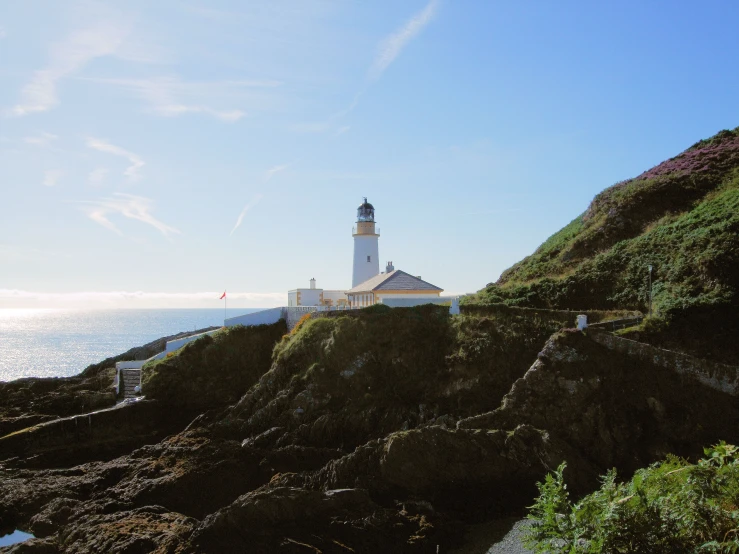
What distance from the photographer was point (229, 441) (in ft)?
73.3

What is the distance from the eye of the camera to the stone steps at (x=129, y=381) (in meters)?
29.9

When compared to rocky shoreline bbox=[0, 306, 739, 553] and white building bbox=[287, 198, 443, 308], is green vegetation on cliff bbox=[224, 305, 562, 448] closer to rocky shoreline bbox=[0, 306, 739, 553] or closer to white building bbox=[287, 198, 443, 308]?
rocky shoreline bbox=[0, 306, 739, 553]

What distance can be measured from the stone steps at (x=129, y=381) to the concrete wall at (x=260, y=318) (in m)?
5.05

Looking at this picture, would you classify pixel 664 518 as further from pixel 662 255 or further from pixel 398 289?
pixel 398 289

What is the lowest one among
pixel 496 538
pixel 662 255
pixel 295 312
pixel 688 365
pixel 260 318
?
pixel 496 538

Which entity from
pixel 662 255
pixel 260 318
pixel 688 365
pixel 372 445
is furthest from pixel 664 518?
pixel 260 318

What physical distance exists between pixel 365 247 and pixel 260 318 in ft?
41.0

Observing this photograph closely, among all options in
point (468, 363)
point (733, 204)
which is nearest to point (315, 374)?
point (468, 363)

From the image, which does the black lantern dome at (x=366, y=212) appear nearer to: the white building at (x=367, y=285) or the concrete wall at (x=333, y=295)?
the white building at (x=367, y=285)

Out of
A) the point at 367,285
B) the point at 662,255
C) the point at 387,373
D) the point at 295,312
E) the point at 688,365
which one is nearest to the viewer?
the point at 688,365

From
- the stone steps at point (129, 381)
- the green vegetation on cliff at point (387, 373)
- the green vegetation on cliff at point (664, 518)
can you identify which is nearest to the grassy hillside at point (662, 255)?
the green vegetation on cliff at point (387, 373)

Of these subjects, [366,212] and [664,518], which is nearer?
[664,518]

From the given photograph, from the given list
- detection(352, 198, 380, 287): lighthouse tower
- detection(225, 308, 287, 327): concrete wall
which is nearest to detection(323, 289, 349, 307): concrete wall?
detection(352, 198, 380, 287): lighthouse tower

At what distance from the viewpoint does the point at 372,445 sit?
63.6 feet
